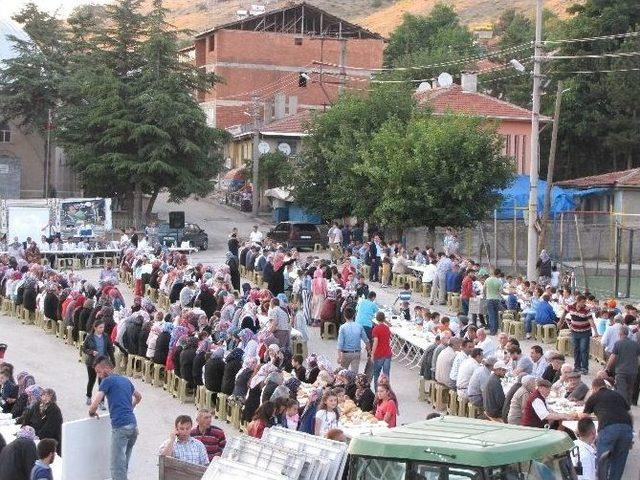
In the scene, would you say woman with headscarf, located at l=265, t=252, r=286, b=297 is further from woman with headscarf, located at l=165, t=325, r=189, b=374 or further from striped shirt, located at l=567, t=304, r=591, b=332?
striped shirt, located at l=567, t=304, r=591, b=332

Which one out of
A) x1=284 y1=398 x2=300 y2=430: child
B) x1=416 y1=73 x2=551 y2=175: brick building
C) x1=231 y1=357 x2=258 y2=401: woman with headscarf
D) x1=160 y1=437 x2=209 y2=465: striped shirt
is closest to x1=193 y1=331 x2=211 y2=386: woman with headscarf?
x1=231 y1=357 x2=258 y2=401: woman with headscarf

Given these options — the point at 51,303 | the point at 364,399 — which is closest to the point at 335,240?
the point at 51,303

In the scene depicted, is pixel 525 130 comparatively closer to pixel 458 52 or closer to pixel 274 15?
pixel 274 15

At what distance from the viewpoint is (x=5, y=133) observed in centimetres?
7006

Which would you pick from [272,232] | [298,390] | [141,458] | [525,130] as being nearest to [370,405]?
[298,390]

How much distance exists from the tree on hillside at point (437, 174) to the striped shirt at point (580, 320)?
62.7ft

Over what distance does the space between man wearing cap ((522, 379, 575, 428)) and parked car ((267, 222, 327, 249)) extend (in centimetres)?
3322

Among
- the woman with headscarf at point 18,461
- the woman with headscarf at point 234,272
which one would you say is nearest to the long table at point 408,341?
the woman with headscarf at point 234,272

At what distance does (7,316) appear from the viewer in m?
34.4

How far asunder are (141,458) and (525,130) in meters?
47.4

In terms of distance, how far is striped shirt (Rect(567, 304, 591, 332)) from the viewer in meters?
24.9

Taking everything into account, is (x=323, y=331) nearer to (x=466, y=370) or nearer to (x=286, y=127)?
(x=466, y=370)

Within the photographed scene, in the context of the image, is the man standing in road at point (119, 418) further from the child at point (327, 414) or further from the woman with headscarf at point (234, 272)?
the woman with headscarf at point (234, 272)

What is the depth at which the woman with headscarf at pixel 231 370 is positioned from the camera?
69.7 ft
